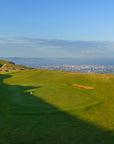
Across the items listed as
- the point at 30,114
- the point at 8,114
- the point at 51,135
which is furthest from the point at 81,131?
the point at 8,114

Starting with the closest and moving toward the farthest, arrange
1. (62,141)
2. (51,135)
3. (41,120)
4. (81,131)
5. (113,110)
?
(62,141)
(51,135)
(81,131)
(41,120)
(113,110)

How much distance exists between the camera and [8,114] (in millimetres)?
14109

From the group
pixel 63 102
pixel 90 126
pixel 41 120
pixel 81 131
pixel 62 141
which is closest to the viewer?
pixel 62 141

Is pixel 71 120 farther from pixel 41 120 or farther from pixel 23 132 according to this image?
pixel 23 132

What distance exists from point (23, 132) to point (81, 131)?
3802 mm

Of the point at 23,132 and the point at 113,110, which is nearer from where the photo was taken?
the point at 23,132

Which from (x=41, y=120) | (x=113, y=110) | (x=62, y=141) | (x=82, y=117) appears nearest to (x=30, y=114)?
(x=41, y=120)

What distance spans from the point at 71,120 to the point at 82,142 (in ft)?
13.9

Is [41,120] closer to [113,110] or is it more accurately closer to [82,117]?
[82,117]

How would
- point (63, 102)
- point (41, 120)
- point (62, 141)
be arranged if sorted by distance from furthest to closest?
point (63, 102)
point (41, 120)
point (62, 141)

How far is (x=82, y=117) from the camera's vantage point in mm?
14273

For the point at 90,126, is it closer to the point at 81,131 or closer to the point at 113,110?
the point at 81,131

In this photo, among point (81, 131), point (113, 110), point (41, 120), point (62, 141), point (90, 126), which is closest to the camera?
point (62, 141)

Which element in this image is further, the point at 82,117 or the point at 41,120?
the point at 82,117
